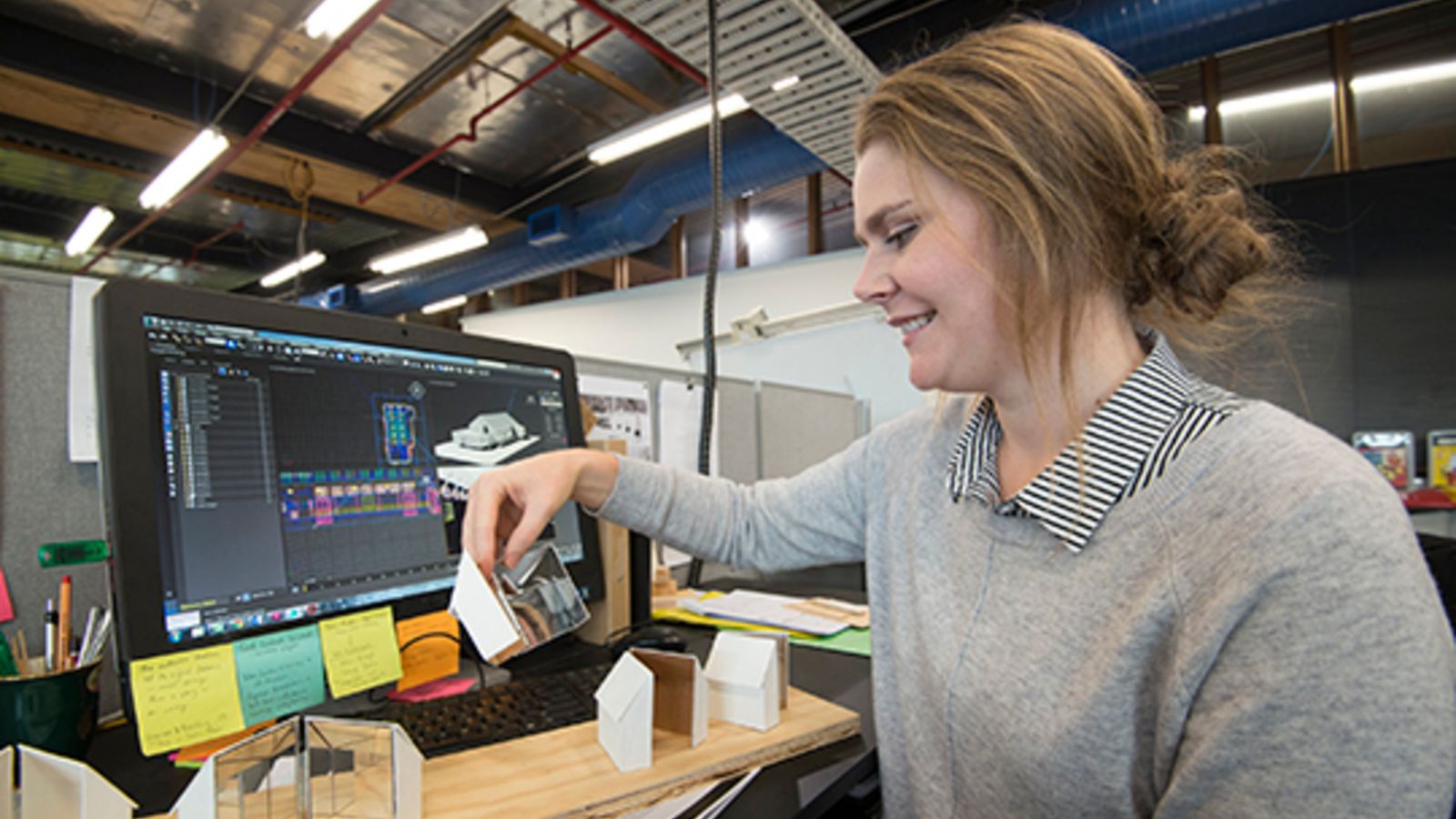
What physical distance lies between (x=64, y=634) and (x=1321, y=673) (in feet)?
2.86

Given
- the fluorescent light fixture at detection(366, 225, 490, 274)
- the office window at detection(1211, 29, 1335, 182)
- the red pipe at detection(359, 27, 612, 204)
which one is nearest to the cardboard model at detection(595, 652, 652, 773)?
the red pipe at detection(359, 27, 612, 204)

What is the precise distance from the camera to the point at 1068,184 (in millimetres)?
545

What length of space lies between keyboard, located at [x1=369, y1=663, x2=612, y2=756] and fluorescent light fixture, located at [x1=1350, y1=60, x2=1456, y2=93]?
→ 395cm

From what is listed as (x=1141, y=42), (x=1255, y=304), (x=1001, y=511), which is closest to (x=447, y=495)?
(x=1001, y=511)

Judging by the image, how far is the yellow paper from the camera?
2.08 ft

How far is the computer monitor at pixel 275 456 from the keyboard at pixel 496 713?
0.33 ft

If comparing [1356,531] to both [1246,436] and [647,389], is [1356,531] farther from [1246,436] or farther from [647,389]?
[647,389]

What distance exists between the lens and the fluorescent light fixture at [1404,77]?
2.67m

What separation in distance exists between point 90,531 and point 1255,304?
45.5 inches

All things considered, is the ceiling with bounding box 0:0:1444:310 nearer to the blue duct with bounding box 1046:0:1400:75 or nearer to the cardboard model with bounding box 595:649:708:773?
the blue duct with bounding box 1046:0:1400:75

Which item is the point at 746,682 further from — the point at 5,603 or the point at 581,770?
the point at 5,603

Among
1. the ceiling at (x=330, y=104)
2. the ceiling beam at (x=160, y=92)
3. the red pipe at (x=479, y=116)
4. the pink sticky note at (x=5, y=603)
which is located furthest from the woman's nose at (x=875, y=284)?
the ceiling beam at (x=160, y=92)

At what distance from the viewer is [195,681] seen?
49cm

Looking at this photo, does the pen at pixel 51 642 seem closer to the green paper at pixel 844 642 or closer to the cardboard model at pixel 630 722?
the cardboard model at pixel 630 722
